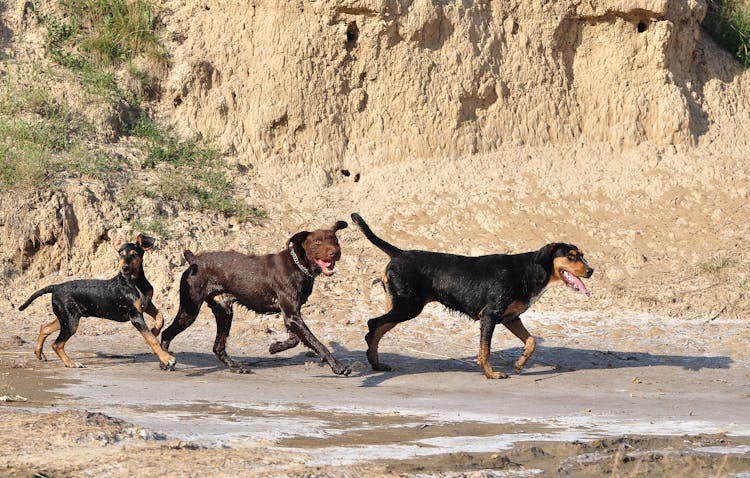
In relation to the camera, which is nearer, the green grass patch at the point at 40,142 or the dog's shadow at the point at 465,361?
the dog's shadow at the point at 465,361

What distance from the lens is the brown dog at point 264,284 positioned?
1011 cm

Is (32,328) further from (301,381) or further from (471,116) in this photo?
(471,116)

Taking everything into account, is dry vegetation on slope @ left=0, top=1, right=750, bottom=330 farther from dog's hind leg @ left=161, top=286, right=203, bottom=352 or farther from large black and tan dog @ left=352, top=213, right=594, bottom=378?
→ large black and tan dog @ left=352, top=213, right=594, bottom=378

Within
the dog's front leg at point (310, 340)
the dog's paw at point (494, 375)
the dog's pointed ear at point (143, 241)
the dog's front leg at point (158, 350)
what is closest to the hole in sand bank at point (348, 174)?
the dog's pointed ear at point (143, 241)

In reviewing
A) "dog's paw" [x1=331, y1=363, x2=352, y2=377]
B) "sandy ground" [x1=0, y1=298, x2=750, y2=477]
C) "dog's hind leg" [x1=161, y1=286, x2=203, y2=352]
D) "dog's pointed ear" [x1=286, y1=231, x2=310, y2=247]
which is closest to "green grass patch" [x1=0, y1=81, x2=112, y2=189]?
"sandy ground" [x1=0, y1=298, x2=750, y2=477]

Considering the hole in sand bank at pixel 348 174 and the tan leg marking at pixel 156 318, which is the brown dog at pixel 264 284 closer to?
the tan leg marking at pixel 156 318

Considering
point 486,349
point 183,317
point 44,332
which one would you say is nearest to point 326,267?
Result: point 183,317

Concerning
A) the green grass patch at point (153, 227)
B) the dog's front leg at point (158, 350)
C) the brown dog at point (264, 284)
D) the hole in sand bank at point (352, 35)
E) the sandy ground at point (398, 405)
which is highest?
the hole in sand bank at point (352, 35)

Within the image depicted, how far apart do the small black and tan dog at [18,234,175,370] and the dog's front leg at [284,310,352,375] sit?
4.20 feet

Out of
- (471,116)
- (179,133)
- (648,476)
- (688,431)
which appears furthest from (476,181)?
(648,476)

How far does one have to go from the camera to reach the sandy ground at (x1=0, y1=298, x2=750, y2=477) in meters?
6.51

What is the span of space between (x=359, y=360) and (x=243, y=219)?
3915mm

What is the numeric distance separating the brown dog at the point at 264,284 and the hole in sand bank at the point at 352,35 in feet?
19.5

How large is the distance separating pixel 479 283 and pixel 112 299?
3.58 meters
